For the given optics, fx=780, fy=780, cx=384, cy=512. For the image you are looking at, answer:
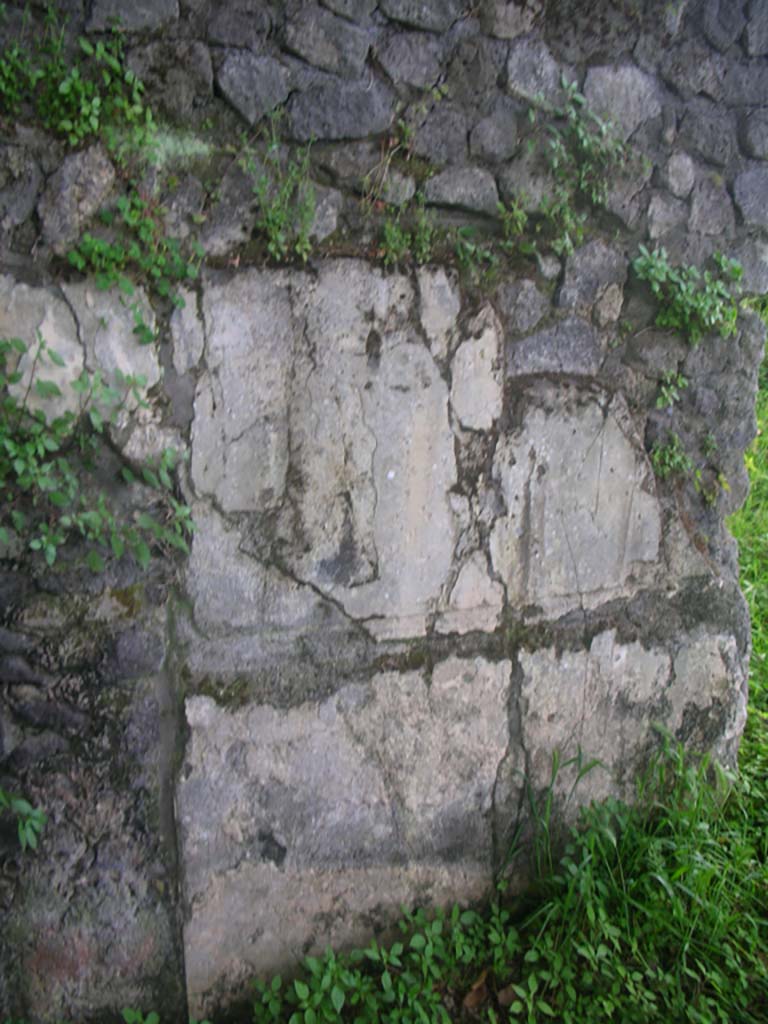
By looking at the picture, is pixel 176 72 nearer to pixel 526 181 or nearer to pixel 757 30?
pixel 526 181

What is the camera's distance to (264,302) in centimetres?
163

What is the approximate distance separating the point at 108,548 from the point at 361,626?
1.92 ft

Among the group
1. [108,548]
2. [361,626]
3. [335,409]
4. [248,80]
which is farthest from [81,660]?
[248,80]

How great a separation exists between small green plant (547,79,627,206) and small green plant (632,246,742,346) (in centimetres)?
20

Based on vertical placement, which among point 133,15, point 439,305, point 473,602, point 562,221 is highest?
point 133,15

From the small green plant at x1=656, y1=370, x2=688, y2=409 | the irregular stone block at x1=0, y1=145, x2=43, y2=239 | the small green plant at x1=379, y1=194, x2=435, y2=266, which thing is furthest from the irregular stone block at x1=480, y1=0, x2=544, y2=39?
the irregular stone block at x1=0, y1=145, x2=43, y2=239

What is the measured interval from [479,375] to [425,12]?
0.77 metres

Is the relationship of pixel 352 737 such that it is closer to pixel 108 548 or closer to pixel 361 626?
pixel 361 626

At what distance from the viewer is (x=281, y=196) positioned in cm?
159

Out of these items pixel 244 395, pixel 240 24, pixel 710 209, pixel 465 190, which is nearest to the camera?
pixel 240 24

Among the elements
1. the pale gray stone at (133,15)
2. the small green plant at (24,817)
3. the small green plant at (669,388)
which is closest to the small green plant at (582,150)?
the small green plant at (669,388)

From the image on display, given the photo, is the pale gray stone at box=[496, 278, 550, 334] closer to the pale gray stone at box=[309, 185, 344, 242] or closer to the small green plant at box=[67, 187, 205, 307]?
the pale gray stone at box=[309, 185, 344, 242]

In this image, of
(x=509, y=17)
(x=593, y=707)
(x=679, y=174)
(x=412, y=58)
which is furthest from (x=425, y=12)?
(x=593, y=707)

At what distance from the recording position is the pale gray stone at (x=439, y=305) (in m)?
1.75
